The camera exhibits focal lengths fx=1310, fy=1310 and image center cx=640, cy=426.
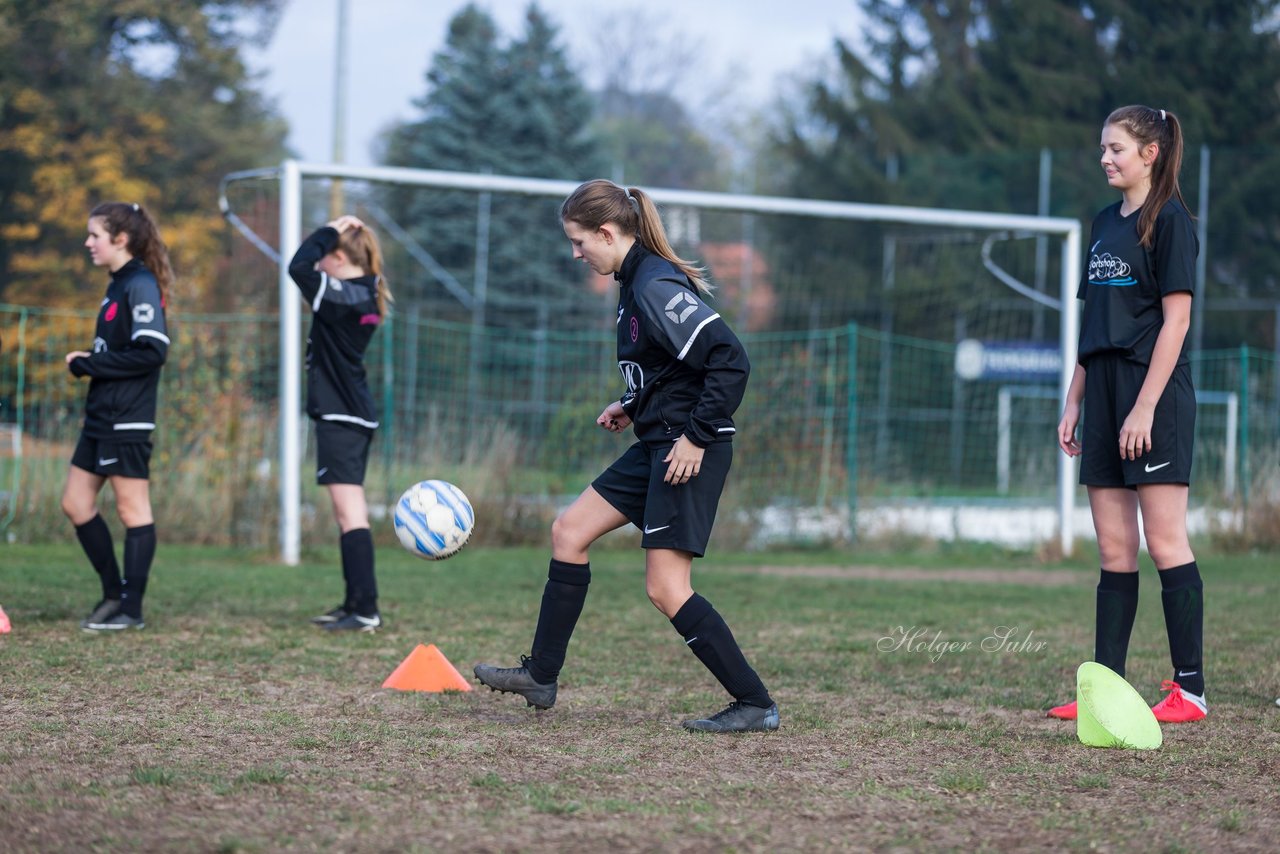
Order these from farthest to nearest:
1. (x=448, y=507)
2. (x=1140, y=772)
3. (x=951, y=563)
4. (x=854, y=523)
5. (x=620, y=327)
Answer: (x=854, y=523) → (x=951, y=563) → (x=448, y=507) → (x=620, y=327) → (x=1140, y=772)

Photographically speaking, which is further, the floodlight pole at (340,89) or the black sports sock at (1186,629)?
the floodlight pole at (340,89)

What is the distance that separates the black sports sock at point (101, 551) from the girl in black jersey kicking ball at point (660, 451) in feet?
8.12

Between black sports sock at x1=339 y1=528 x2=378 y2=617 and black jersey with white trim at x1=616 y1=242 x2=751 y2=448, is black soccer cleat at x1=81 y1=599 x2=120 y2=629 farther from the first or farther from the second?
black jersey with white trim at x1=616 y1=242 x2=751 y2=448

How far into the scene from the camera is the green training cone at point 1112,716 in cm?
395

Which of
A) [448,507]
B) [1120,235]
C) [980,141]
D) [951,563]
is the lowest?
[951,563]

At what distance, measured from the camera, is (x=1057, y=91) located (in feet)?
91.1

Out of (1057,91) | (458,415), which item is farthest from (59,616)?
(1057,91)

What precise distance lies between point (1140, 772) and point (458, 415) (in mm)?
9682

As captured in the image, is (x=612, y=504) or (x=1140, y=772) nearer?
(x=1140, y=772)

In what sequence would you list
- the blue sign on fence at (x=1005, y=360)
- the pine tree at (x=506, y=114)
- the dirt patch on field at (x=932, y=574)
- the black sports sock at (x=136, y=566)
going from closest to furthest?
1. the black sports sock at (x=136, y=566)
2. the dirt patch on field at (x=932, y=574)
3. the blue sign on fence at (x=1005, y=360)
4. the pine tree at (x=506, y=114)

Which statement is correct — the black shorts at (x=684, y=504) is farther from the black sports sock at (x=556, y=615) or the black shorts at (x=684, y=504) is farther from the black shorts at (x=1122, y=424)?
the black shorts at (x=1122, y=424)

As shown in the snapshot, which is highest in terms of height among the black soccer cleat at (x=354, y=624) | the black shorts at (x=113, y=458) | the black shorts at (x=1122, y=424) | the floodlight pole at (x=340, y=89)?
the floodlight pole at (x=340, y=89)

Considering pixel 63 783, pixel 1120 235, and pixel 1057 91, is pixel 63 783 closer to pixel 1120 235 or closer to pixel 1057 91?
pixel 1120 235

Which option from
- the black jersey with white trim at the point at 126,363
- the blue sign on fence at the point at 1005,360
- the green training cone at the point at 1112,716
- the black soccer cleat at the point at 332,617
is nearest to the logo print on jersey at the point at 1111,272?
the green training cone at the point at 1112,716
